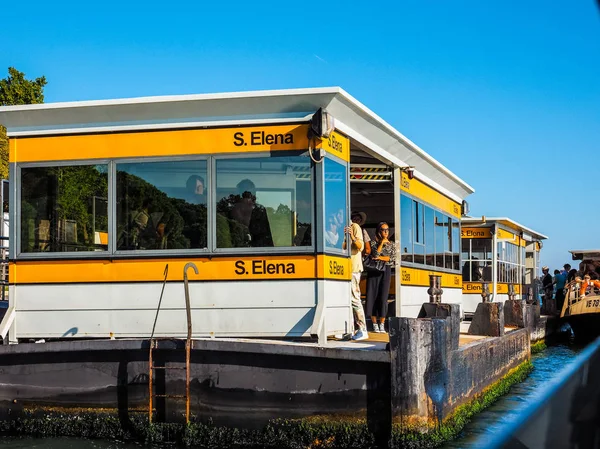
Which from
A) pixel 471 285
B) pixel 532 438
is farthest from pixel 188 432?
pixel 471 285

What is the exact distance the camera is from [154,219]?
29.8ft

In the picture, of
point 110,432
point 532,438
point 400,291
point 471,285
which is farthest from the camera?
point 471,285

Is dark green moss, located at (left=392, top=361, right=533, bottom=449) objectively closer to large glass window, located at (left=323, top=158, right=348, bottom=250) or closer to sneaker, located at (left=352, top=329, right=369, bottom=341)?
sneaker, located at (left=352, top=329, right=369, bottom=341)

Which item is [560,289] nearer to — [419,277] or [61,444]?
[419,277]

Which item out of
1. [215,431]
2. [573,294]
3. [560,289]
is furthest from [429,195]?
[560,289]

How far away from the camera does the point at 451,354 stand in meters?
8.55

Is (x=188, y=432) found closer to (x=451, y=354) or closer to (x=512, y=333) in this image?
(x=451, y=354)

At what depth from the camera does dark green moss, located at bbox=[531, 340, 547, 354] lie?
21.3 m

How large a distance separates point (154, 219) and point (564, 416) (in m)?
8.39

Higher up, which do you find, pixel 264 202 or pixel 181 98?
pixel 181 98

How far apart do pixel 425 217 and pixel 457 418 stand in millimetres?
6001

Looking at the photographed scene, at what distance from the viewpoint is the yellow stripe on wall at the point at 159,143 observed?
28.8 feet

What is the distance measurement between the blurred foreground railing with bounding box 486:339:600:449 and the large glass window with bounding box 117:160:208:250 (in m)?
8.12

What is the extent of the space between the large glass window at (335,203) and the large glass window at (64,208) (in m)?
2.50
